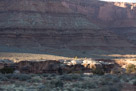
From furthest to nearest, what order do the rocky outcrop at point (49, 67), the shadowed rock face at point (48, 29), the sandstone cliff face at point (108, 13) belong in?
the sandstone cliff face at point (108, 13) < the shadowed rock face at point (48, 29) < the rocky outcrop at point (49, 67)

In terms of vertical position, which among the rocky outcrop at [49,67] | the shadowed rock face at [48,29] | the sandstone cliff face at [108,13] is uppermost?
the sandstone cliff face at [108,13]

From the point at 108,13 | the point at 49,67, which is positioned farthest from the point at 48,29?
the point at 49,67

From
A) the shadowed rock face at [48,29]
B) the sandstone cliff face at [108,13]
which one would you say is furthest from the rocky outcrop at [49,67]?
the sandstone cliff face at [108,13]

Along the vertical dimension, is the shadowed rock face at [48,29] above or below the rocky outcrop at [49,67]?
above

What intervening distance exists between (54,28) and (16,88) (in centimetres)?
5697

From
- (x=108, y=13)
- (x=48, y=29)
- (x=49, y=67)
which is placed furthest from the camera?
(x=108, y=13)

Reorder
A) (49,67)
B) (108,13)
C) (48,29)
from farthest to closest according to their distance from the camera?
(108,13) → (48,29) → (49,67)

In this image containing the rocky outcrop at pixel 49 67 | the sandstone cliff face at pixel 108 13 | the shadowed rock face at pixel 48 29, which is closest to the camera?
the rocky outcrop at pixel 49 67

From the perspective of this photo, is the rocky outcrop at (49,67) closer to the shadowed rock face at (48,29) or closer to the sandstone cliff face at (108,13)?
the shadowed rock face at (48,29)

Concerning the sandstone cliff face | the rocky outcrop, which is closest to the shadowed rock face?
the sandstone cliff face

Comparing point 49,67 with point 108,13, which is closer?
point 49,67

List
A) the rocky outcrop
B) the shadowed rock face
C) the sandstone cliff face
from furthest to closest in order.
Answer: the sandstone cliff face → the shadowed rock face → the rocky outcrop

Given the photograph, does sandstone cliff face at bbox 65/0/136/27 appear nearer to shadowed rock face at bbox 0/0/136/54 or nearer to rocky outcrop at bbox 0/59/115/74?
shadowed rock face at bbox 0/0/136/54

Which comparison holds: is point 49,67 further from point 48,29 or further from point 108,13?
point 108,13
